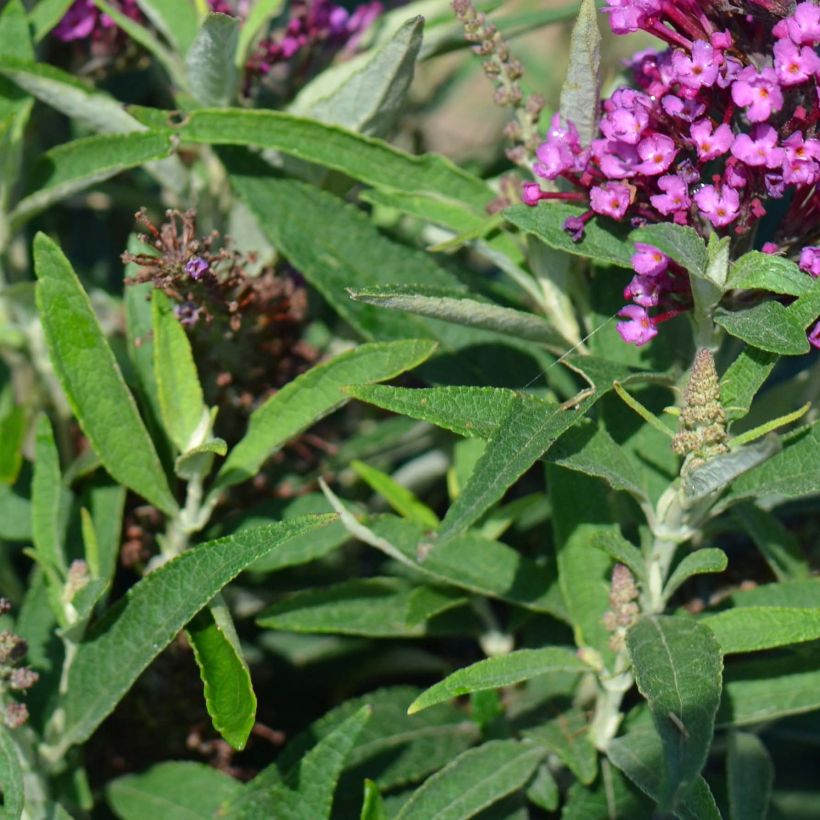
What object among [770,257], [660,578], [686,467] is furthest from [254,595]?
[770,257]

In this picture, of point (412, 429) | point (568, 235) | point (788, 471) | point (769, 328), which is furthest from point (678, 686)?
point (412, 429)

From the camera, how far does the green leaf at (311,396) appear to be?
4.43 ft

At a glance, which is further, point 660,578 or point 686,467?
point 660,578

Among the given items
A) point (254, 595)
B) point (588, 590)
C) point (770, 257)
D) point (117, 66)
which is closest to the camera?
point (770, 257)

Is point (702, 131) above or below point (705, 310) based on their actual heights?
above

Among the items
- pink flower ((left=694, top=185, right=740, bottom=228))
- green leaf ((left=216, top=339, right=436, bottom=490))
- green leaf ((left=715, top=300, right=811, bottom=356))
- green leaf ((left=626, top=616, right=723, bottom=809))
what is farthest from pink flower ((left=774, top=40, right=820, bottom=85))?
green leaf ((left=626, top=616, right=723, bottom=809))

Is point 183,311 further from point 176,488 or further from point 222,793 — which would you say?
point 222,793

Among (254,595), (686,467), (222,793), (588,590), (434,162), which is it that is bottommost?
(222,793)

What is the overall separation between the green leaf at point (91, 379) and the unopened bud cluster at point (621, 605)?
57 centimetres

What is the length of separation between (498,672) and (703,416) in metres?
0.38

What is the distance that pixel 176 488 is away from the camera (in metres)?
1.61

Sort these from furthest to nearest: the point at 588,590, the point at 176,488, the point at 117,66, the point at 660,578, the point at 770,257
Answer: the point at 117,66 < the point at 176,488 < the point at 588,590 < the point at 660,578 < the point at 770,257

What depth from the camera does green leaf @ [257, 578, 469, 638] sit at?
1500mm

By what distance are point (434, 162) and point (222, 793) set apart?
88cm
